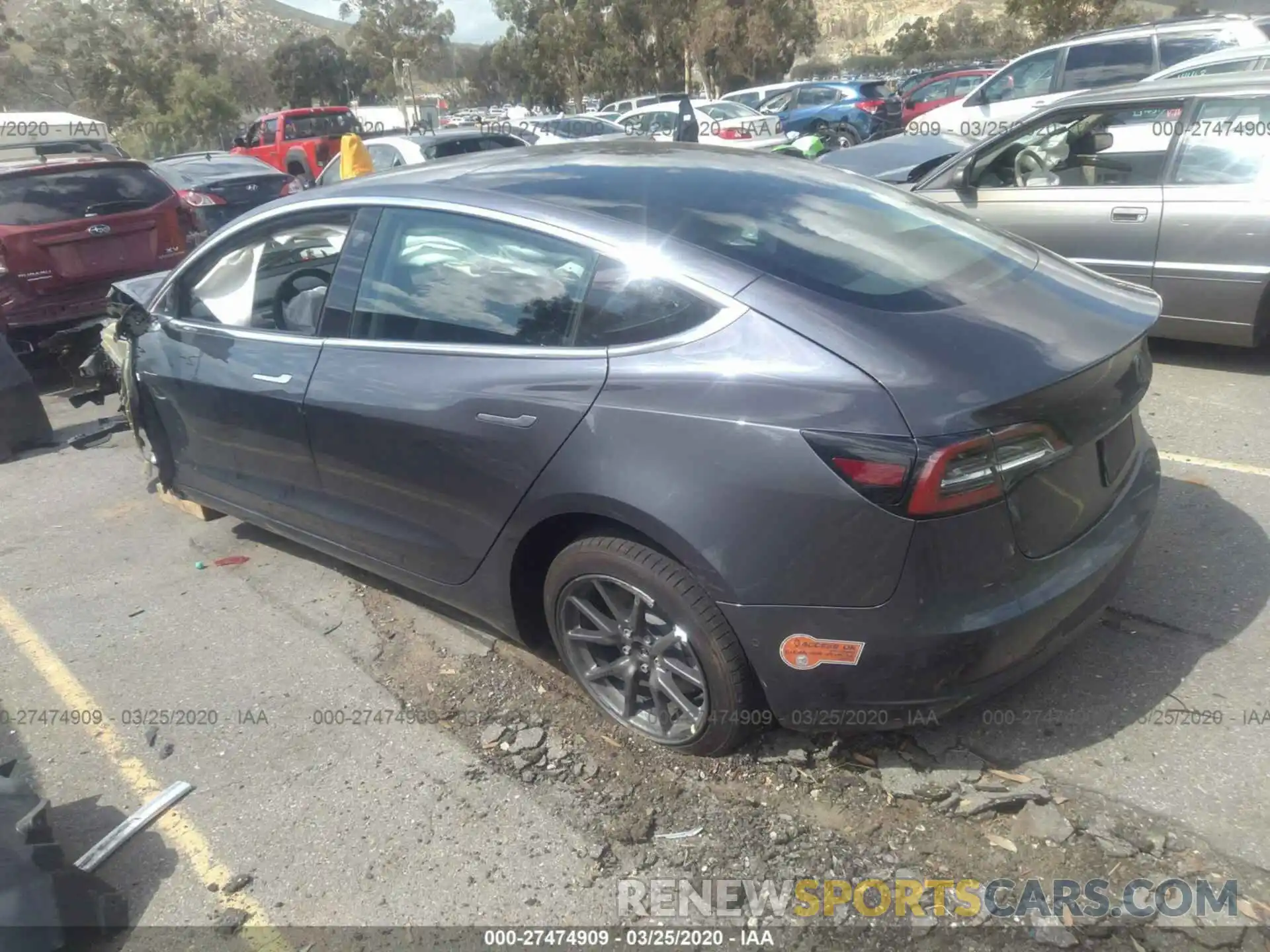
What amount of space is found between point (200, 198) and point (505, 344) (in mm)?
10735

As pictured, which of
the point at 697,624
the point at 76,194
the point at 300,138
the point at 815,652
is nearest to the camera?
the point at 815,652

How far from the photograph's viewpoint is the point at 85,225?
25.8 ft

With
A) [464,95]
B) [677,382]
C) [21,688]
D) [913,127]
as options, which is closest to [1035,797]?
[677,382]

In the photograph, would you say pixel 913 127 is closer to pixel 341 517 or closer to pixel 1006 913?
pixel 341 517

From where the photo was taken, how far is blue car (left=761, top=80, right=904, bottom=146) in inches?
843

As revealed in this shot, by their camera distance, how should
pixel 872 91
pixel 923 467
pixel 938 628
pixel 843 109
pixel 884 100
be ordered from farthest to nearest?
pixel 872 91
pixel 884 100
pixel 843 109
pixel 938 628
pixel 923 467

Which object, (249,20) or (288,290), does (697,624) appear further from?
(249,20)

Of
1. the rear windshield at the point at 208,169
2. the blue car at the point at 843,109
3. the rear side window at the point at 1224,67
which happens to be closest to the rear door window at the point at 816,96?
the blue car at the point at 843,109

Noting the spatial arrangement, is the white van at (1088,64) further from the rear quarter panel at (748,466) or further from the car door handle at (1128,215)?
the rear quarter panel at (748,466)

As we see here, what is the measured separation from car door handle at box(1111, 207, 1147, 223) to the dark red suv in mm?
7261

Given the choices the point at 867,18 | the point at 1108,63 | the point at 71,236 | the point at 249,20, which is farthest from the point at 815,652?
the point at 249,20

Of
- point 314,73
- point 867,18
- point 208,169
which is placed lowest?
point 208,169

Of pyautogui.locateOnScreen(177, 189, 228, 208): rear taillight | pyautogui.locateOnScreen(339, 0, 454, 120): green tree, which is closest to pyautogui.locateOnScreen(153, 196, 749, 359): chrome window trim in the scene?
pyautogui.locateOnScreen(177, 189, 228, 208): rear taillight

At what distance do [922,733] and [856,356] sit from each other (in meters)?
1.30
